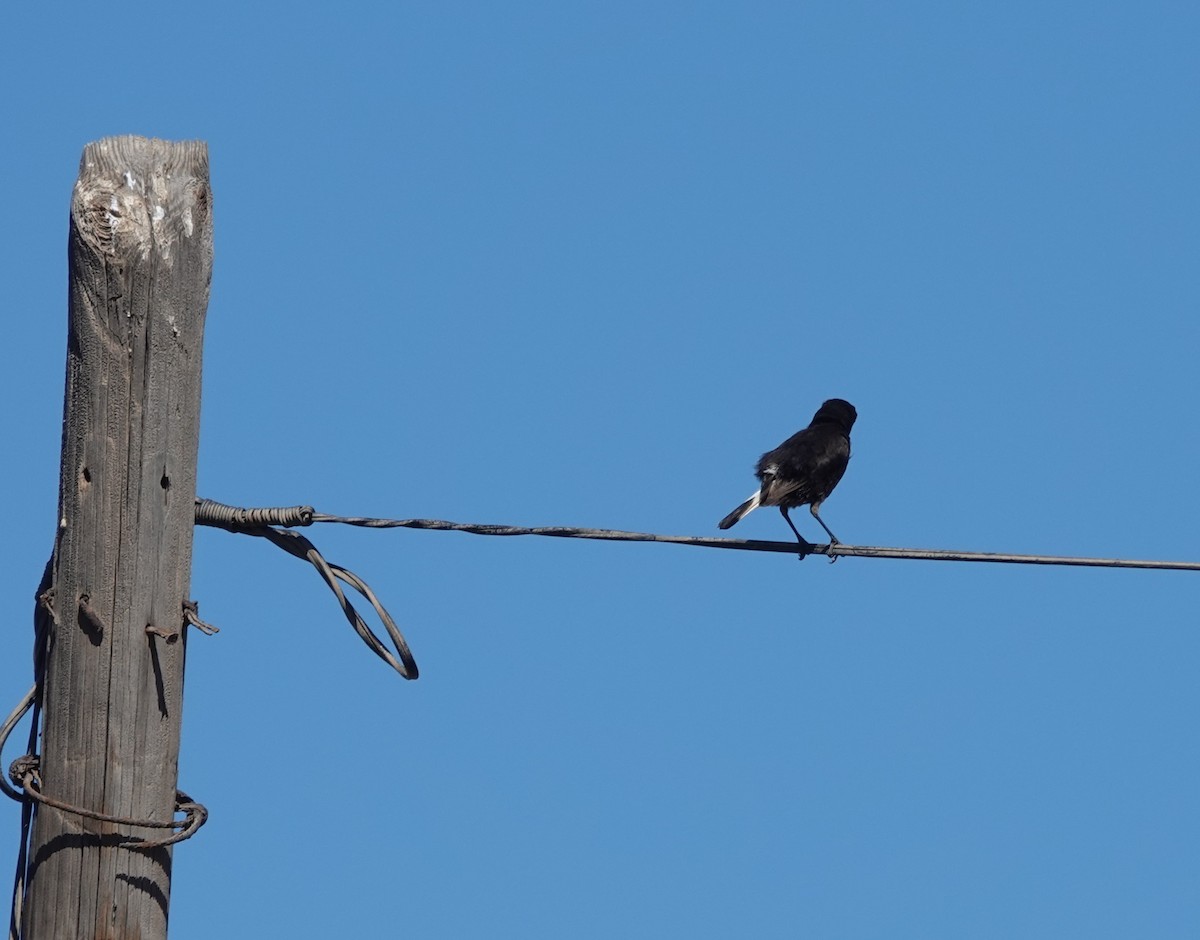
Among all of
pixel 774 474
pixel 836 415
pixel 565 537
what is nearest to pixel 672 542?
pixel 565 537

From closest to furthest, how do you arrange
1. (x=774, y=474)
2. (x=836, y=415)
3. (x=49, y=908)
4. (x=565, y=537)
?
(x=49, y=908) → (x=565, y=537) → (x=774, y=474) → (x=836, y=415)

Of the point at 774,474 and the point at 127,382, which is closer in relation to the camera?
the point at 127,382

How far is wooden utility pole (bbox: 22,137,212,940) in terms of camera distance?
4.42 m

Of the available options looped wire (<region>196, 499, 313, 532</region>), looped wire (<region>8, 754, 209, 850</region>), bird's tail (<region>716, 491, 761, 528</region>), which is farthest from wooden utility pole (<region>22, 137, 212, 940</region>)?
bird's tail (<region>716, 491, 761, 528</region>)

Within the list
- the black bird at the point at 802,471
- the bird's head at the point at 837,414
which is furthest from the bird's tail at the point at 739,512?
the bird's head at the point at 837,414

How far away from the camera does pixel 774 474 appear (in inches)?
405

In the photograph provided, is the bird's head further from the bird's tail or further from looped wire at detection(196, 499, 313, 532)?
looped wire at detection(196, 499, 313, 532)

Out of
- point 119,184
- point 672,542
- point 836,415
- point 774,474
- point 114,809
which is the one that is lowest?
point 114,809

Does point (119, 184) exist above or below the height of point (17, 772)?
above

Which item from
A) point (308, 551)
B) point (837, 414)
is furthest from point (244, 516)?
point (837, 414)

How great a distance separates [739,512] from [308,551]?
5129mm

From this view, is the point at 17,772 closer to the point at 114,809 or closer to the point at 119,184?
the point at 114,809

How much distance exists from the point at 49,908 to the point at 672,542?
7.83ft

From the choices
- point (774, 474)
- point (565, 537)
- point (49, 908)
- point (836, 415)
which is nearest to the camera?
point (49, 908)
